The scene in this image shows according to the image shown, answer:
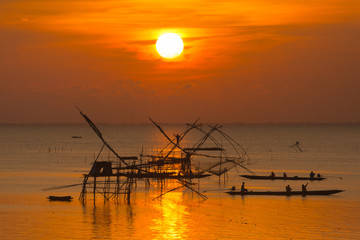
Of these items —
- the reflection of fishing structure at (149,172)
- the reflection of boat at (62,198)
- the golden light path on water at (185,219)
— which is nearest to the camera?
the golden light path on water at (185,219)

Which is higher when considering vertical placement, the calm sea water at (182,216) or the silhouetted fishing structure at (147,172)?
the silhouetted fishing structure at (147,172)

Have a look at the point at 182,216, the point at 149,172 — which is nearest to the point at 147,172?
the point at 149,172

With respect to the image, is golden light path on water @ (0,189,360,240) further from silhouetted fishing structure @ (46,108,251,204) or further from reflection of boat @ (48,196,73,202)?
silhouetted fishing structure @ (46,108,251,204)

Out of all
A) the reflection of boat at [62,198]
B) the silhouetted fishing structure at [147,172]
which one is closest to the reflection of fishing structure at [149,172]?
the silhouetted fishing structure at [147,172]

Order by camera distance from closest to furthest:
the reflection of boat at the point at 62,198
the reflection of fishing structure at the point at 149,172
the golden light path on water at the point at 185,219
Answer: the golden light path on water at the point at 185,219, the reflection of fishing structure at the point at 149,172, the reflection of boat at the point at 62,198

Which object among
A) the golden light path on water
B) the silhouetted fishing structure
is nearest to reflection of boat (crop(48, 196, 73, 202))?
the golden light path on water

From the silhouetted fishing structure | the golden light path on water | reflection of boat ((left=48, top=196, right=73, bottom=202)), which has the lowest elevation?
the golden light path on water

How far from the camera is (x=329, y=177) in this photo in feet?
213

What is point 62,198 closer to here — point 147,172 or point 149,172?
point 147,172

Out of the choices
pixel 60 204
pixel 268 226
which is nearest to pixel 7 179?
pixel 60 204

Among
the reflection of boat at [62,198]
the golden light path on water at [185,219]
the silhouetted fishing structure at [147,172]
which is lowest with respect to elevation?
the golden light path on water at [185,219]

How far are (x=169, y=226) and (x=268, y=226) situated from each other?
5198mm

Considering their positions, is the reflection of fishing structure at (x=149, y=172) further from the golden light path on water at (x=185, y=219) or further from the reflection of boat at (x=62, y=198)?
the golden light path on water at (x=185, y=219)

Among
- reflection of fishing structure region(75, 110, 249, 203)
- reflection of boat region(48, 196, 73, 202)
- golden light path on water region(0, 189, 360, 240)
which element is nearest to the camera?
golden light path on water region(0, 189, 360, 240)
